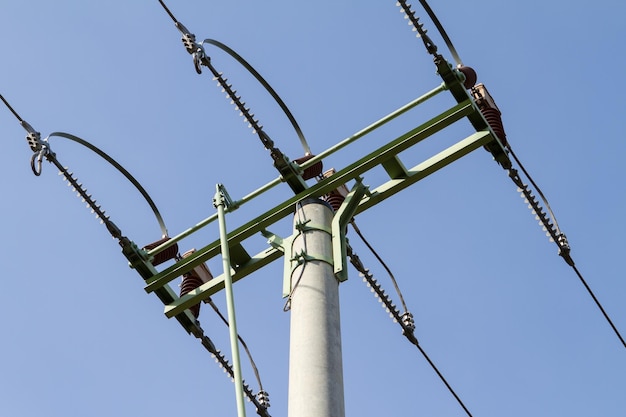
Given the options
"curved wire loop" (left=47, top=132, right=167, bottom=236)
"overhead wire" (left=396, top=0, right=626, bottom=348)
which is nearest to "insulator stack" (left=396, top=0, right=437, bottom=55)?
"overhead wire" (left=396, top=0, right=626, bottom=348)

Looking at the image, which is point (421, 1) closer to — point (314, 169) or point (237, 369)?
point (314, 169)

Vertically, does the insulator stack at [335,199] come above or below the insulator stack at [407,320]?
above

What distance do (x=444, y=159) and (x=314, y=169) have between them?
1.03 meters

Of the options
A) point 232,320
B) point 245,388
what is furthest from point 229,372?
point 232,320

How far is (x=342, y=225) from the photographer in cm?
817

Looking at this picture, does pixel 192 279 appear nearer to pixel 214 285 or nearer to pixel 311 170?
pixel 214 285

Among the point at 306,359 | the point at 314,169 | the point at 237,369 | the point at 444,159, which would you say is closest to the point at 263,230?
the point at 314,169

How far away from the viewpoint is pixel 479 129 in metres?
8.91

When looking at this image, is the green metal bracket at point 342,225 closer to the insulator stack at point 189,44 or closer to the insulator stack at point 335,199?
the insulator stack at point 335,199

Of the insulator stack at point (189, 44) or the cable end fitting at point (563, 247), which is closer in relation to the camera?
the insulator stack at point (189, 44)

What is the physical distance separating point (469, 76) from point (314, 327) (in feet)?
9.17

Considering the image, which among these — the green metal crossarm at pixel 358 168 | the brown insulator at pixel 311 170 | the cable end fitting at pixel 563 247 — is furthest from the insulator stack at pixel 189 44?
the cable end fitting at pixel 563 247

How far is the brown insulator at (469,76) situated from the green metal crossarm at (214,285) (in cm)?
199

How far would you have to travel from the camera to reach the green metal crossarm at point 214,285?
29.8 ft
